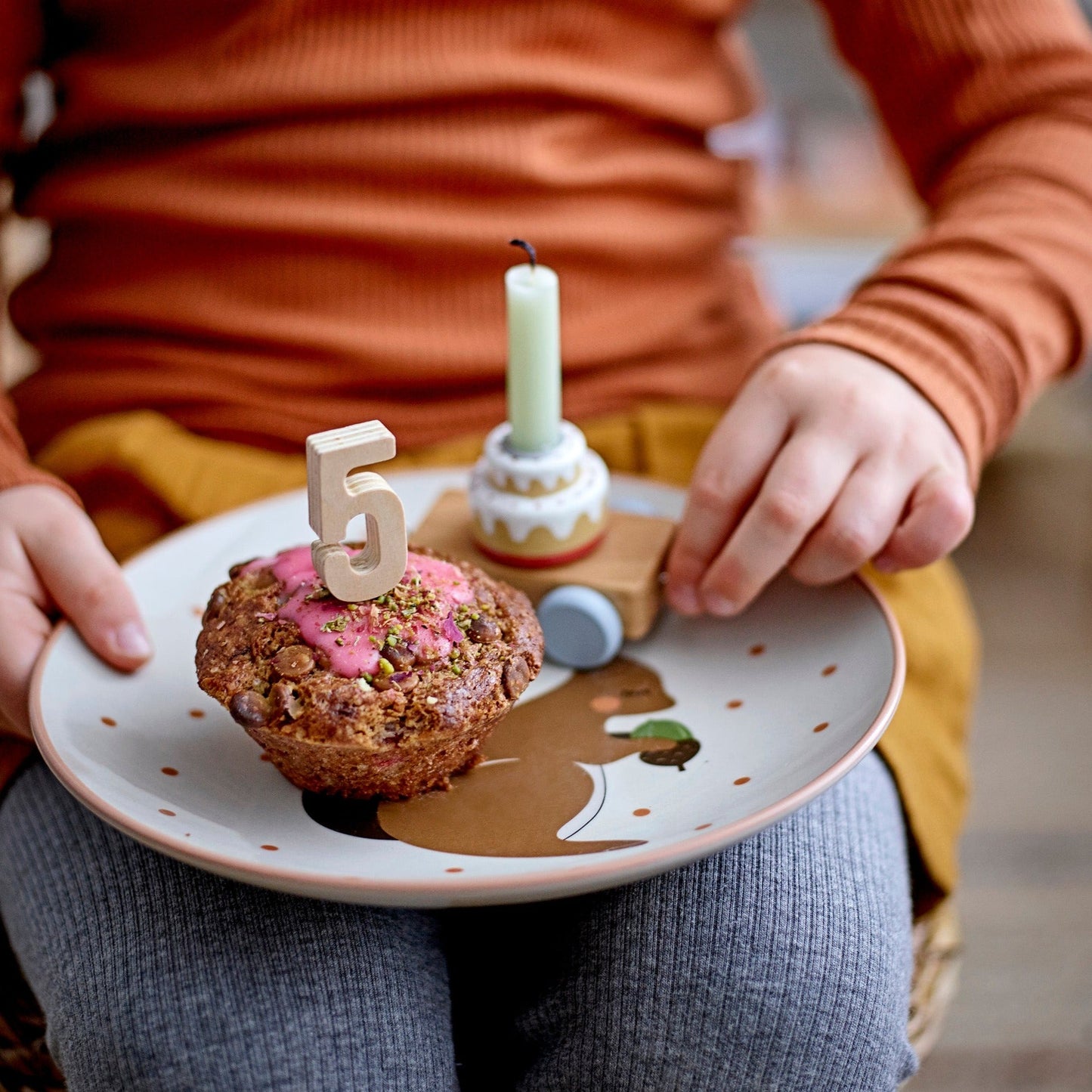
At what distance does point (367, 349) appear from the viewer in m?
0.82

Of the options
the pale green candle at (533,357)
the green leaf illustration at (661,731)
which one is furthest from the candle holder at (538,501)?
the green leaf illustration at (661,731)

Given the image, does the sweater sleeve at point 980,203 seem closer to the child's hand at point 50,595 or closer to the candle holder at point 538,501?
the candle holder at point 538,501

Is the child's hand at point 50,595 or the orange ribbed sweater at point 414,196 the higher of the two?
the orange ribbed sweater at point 414,196

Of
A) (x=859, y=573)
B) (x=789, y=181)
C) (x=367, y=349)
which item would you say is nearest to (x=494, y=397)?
(x=367, y=349)

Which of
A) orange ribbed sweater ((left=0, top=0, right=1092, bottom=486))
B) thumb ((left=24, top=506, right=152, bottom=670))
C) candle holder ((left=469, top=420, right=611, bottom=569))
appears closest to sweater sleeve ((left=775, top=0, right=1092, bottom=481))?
orange ribbed sweater ((left=0, top=0, right=1092, bottom=486))

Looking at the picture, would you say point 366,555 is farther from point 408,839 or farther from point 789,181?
point 789,181

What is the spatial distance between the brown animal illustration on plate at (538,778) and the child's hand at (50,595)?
19cm

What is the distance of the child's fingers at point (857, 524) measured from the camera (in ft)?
2.10

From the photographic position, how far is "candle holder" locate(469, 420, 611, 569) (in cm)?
67

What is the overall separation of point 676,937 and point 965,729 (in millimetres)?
326

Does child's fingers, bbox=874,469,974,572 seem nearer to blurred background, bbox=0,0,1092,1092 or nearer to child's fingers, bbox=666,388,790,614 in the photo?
child's fingers, bbox=666,388,790,614

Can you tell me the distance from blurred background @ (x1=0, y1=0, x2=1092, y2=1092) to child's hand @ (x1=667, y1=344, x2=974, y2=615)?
0.46 metres

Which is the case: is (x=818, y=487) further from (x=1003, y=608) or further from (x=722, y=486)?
(x=1003, y=608)

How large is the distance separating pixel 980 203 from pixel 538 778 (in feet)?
1.71
